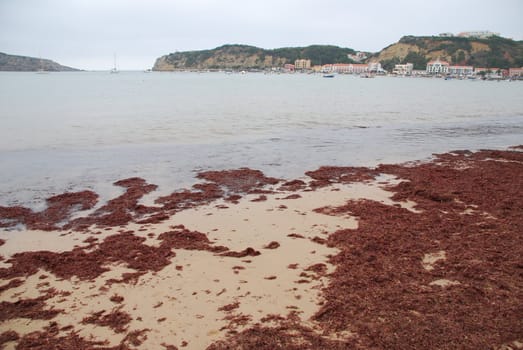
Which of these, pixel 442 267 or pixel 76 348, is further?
pixel 442 267

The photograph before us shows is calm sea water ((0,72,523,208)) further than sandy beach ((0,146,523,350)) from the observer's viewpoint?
Yes

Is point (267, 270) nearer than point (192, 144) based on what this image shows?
Yes

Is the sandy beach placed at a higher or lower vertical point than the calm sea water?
lower

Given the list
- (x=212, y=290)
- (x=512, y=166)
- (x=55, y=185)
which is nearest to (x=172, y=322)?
(x=212, y=290)

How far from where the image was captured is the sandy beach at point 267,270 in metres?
4.35

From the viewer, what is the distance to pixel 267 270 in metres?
5.86

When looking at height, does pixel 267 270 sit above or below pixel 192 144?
below

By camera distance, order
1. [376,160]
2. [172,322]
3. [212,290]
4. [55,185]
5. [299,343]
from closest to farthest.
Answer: [299,343] < [172,322] < [212,290] < [55,185] < [376,160]

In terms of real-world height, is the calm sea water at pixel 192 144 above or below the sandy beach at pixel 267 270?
above

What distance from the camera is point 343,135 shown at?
2120cm

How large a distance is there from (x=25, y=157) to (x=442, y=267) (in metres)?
14.6

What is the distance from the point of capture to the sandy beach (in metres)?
4.35

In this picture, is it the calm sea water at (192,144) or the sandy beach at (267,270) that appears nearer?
the sandy beach at (267,270)

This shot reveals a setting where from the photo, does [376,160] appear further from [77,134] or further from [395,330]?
[77,134]
